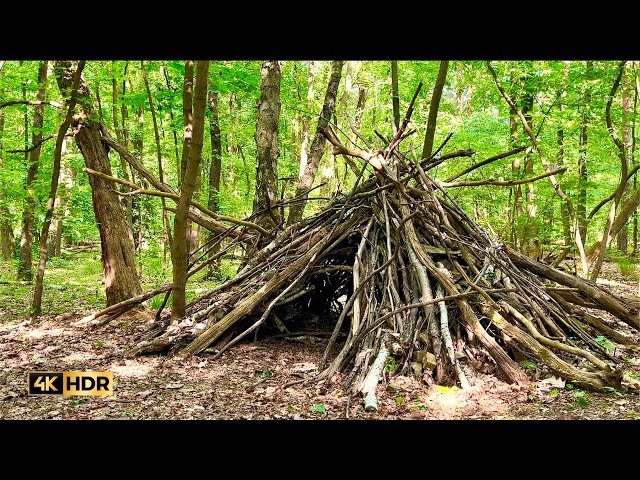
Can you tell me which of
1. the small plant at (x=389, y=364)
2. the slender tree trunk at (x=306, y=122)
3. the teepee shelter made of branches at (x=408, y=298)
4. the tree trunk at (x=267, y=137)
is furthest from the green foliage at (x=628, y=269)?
the small plant at (x=389, y=364)

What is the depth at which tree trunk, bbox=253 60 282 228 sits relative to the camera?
696cm

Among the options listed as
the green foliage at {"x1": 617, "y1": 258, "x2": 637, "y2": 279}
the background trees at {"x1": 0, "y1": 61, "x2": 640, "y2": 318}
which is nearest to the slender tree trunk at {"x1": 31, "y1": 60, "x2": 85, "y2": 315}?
the background trees at {"x1": 0, "y1": 61, "x2": 640, "y2": 318}

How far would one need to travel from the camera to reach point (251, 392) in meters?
3.86

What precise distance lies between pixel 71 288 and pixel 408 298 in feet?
23.0

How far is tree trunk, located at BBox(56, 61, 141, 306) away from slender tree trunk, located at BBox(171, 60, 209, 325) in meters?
1.65

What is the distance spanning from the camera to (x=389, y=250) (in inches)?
189

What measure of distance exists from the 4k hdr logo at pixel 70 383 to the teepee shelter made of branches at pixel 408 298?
1.99ft

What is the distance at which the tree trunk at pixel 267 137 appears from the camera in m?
6.96

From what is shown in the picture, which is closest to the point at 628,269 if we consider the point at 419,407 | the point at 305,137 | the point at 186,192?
the point at 305,137

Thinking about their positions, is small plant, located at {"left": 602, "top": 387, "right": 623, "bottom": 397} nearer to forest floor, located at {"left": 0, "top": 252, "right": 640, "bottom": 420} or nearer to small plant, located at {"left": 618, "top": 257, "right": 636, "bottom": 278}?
forest floor, located at {"left": 0, "top": 252, "right": 640, "bottom": 420}

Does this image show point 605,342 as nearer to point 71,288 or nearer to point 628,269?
point 628,269

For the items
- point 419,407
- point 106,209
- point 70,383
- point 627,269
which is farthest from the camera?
point 627,269
